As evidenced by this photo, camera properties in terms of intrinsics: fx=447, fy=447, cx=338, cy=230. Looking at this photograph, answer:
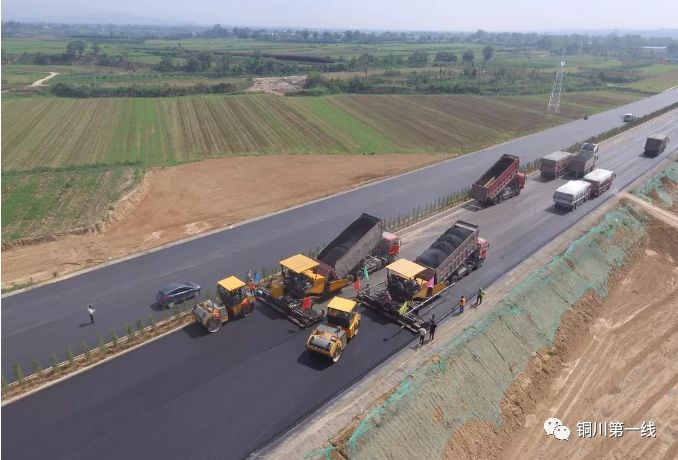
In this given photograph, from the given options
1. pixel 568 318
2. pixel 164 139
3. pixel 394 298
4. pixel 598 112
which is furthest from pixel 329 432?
pixel 598 112

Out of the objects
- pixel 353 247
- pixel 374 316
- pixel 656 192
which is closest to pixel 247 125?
pixel 353 247

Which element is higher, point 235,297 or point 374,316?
point 235,297

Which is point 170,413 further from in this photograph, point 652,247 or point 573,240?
point 652,247

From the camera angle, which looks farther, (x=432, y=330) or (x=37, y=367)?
(x=432, y=330)

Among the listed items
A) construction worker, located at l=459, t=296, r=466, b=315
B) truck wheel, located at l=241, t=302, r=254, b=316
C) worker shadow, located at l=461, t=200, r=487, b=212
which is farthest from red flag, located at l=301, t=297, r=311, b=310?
worker shadow, located at l=461, t=200, r=487, b=212

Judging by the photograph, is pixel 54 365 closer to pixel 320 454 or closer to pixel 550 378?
pixel 320 454

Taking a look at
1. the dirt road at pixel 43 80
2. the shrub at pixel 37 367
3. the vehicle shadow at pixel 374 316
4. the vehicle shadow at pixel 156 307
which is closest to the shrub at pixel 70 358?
the shrub at pixel 37 367
